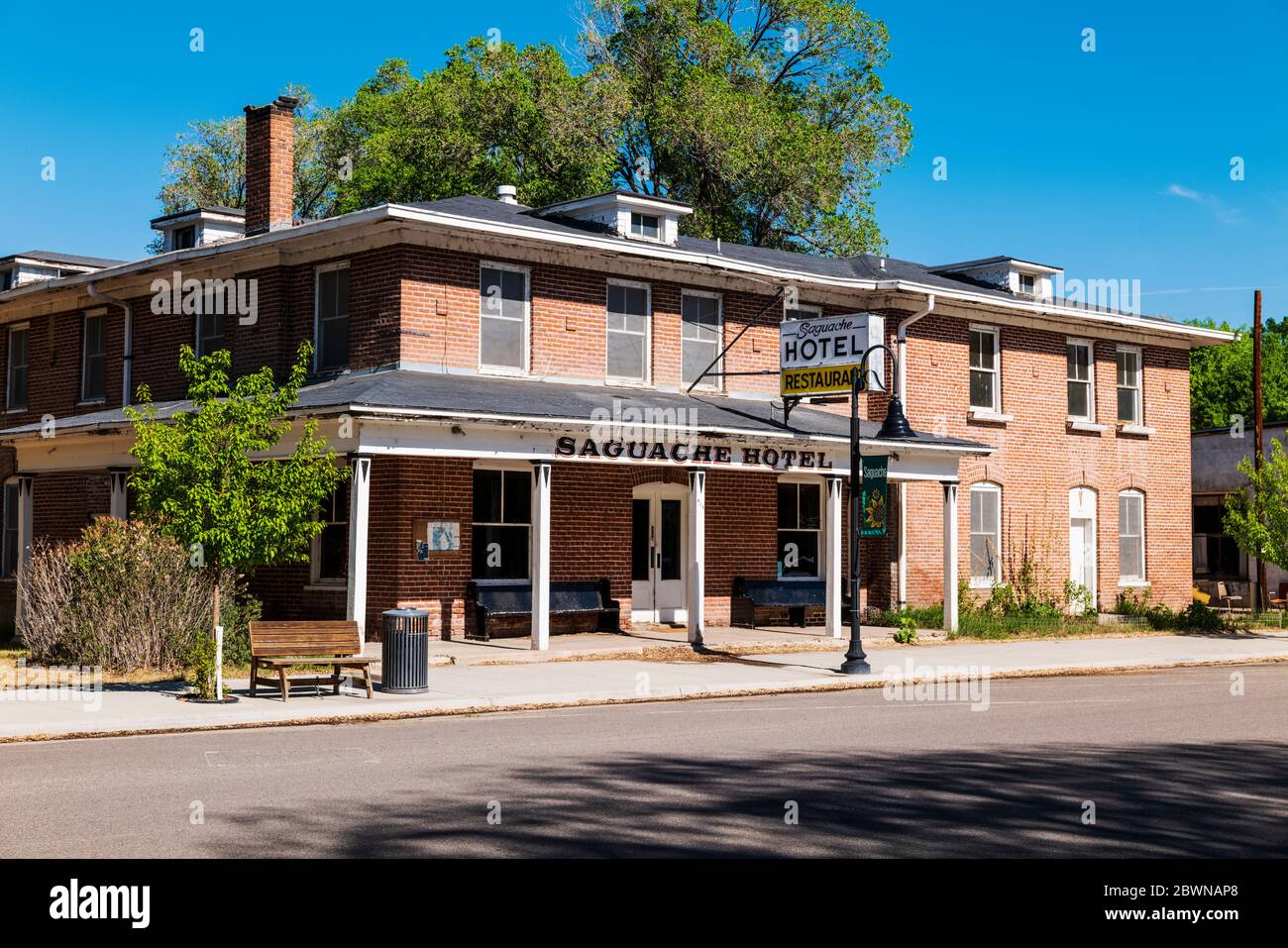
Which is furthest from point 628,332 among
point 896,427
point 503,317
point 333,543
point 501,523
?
point 896,427

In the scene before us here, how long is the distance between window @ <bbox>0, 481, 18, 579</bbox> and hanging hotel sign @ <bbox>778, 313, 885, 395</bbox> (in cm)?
1670

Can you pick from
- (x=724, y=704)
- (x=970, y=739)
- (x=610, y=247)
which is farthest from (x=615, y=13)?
(x=970, y=739)

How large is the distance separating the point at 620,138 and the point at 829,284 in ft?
76.9

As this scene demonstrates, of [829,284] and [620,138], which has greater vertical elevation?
[620,138]

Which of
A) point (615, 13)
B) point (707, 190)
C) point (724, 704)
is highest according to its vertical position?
point (615, 13)

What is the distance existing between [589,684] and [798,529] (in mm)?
10967

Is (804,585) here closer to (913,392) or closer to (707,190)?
(913,392)

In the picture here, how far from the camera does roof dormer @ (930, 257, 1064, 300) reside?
33.7m

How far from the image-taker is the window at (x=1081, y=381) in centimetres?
3278

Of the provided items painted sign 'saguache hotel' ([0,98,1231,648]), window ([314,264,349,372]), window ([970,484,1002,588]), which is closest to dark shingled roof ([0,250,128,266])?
painted sign 'saguache hotel' ([0,98,1231,648])

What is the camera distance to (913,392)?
98.1 ft

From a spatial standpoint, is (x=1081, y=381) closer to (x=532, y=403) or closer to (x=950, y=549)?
(x=950, y=549)

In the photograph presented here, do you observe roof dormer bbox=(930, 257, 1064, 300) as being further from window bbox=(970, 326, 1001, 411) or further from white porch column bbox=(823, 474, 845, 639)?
white porch column bbox=(823, 474, 845, 639)

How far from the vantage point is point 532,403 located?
22.6 m
